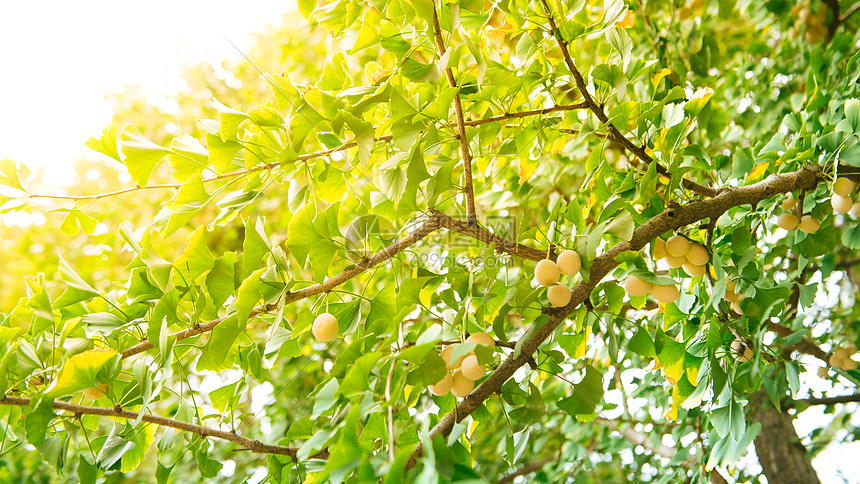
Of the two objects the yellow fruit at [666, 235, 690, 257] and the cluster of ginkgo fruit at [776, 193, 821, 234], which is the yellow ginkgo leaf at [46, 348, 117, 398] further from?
the cluster of ginkgo fruit at [776, 193, 821, 234]

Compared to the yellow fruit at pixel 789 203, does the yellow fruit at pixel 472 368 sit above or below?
below

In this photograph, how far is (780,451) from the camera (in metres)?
1.40

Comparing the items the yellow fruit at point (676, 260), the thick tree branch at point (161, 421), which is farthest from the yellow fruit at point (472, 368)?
the yellow fruit at point (676, 260)

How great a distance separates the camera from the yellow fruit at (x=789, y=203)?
0.94 meters

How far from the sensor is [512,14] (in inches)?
29.2

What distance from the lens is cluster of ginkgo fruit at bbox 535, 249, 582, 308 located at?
70 centimetres

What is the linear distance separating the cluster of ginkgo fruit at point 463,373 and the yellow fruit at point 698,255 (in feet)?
1.12

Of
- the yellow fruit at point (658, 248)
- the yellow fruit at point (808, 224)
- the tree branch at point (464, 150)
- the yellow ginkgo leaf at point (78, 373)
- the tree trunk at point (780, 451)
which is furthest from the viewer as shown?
the tree trunk at point (780, 451)

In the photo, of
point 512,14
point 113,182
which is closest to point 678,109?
point 512,14

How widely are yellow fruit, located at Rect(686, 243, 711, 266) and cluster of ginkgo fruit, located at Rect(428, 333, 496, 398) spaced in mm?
342

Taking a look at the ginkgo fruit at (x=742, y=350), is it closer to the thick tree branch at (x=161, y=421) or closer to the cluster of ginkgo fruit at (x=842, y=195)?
the cluster of ginkgo fruit at (x=842, y=195)

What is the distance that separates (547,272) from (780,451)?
1119 mm

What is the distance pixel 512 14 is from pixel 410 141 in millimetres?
233

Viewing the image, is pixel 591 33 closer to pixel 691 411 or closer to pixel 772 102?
pixel 691 411
